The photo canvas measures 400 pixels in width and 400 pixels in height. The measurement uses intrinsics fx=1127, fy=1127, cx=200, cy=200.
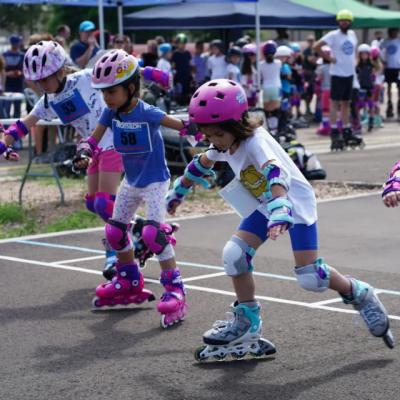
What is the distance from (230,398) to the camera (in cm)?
569

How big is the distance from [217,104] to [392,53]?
19.3 meters

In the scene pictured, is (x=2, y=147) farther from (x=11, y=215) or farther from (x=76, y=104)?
(x=11, y=215)

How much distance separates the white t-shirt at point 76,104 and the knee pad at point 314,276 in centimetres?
293

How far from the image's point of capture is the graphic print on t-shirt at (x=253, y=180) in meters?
6.36

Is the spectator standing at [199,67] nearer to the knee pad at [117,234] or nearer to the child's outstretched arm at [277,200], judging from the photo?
the knee pad at [117,234]

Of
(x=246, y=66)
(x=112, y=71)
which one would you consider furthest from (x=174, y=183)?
(x=246, y=66)

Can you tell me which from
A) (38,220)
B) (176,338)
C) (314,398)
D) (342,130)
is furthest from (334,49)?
(314,398)

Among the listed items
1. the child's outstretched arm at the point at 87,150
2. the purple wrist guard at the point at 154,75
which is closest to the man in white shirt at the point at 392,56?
the purple wrist guard at the point at 154,75

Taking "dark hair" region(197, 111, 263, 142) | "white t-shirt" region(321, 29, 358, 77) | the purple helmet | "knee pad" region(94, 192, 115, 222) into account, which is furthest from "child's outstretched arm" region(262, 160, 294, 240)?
the purple helmet

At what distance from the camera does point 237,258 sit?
20.8 ft

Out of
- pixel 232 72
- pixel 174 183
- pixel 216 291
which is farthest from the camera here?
pixel 232 72

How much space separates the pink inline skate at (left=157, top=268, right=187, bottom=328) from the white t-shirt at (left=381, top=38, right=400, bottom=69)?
1809 centimetres

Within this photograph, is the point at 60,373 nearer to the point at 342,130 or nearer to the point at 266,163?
the point at 266,163

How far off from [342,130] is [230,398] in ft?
44.7
